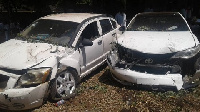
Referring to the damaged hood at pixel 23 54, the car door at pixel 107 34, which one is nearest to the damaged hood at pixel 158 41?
the car door at pixel 107 34

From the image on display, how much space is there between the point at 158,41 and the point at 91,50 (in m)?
1.62

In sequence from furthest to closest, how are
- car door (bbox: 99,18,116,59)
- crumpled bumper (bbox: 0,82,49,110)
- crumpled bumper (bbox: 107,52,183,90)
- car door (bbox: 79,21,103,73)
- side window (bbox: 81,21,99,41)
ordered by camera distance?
car door (bbox: 99,18,116,59)
side window (bbox: 81,21,99,41)
car door (bbox: 79,21,103,73)
crumpled bumper (bbox: 107,52,183,90)
crumpled bumper (bbox: 0,82,49,110)

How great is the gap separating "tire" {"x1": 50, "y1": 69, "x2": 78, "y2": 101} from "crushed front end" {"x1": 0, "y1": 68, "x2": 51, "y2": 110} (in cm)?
25

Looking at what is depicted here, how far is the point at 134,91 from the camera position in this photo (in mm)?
4824

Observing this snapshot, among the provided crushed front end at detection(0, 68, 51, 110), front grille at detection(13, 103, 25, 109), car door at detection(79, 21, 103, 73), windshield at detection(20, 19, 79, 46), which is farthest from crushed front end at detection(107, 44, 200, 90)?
front grille at detection(13, 103, 25, 109)

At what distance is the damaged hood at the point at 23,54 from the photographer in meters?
4.00

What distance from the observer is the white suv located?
12.6ft

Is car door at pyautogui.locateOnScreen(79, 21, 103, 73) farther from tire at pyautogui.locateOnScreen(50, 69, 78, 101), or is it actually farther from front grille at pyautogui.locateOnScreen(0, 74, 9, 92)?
front grille at pyautogui.locateOnScreen(0, 74, 9, 92)

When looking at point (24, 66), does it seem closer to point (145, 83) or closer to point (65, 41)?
point (65, 41)

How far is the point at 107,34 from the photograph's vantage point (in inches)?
243

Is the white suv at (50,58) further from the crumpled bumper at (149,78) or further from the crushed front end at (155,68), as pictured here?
the crumpled bumper at (149,78)

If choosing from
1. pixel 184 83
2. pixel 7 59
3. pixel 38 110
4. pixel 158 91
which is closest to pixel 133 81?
pixel 158 91

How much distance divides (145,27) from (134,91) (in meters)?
2.10

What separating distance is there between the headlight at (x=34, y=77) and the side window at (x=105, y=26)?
252 centimetres
